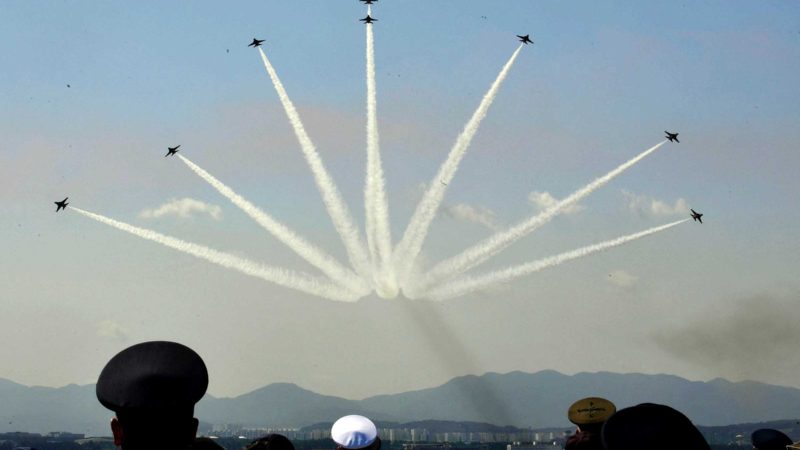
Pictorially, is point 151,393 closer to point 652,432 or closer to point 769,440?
point 652,432

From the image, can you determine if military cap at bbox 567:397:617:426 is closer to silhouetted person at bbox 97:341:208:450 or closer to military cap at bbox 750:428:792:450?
military cap at bbox 750:428:792:450

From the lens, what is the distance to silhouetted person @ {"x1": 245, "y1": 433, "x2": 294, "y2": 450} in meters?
15.2

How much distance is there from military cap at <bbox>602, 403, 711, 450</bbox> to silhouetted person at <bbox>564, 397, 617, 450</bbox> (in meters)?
8.68

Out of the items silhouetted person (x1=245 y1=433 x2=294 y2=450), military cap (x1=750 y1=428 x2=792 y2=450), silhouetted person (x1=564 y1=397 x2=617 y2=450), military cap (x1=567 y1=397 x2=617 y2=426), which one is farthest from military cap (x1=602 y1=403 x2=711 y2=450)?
military cap (x1=750 y1=428 x2=792 y2=450)

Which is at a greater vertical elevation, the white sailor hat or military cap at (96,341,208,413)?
the white sailor hat

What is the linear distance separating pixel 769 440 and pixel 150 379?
14.4 metres

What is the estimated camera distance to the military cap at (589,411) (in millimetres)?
17219

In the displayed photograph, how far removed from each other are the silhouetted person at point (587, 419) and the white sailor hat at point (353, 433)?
2663 mm

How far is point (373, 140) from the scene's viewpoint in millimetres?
101688

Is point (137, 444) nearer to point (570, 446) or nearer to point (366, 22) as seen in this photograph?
point (570, 446)

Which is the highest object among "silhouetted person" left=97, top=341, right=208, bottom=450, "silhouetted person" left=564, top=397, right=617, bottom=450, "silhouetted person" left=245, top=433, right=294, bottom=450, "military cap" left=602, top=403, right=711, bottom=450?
"silhouetted person" left=564, top=397, right=617, bottom=450

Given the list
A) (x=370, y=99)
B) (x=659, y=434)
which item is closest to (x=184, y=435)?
(x=659, y=434)

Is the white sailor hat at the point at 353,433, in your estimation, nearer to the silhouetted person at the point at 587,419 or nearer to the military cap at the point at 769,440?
the silhouetted person at the point at 587,419

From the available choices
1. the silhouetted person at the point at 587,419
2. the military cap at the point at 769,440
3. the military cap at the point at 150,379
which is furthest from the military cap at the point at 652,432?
the military cap at the point at 769,440
